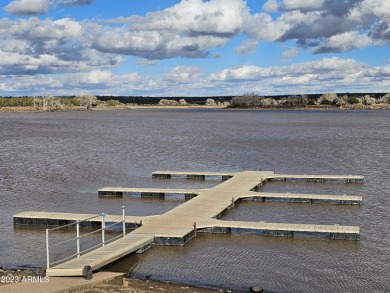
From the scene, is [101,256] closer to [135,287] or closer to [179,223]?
[135,287]

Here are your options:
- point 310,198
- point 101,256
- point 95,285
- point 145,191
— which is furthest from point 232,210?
point 95,285

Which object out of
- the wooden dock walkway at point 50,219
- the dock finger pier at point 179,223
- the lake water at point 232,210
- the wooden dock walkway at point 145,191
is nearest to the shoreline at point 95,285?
the dock finger pier at point 179,223

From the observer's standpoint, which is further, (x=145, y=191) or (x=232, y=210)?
(x=145, y=191)

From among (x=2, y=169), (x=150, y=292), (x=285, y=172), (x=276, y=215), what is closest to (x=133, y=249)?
(x=150, y=292)

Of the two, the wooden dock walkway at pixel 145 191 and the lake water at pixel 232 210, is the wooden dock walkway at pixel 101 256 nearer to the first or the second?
the lake water at pixel 232 210

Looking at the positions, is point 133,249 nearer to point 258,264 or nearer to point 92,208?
point 258,264

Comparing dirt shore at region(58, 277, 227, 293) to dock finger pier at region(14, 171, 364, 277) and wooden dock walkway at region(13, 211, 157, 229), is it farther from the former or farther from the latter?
wooden dock walkway at region(13, 211, 157, 229)

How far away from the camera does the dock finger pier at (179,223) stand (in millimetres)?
13578

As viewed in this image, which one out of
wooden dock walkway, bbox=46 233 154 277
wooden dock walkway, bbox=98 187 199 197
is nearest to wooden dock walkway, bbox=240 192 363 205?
wooden dock walkway, bbox=98 187 199 197

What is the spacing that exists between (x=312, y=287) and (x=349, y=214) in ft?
27.2

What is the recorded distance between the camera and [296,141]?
53.2 m

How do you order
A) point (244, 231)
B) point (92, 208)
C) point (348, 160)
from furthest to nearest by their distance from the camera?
point (348, 160), point (92, 208), point (244, 231)

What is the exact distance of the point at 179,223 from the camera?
17.3 meters

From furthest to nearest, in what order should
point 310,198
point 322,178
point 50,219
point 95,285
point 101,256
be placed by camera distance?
1. point 322,178
2. point 310,198
3. point 50,219
4. point 101,256
5. point 95,285
